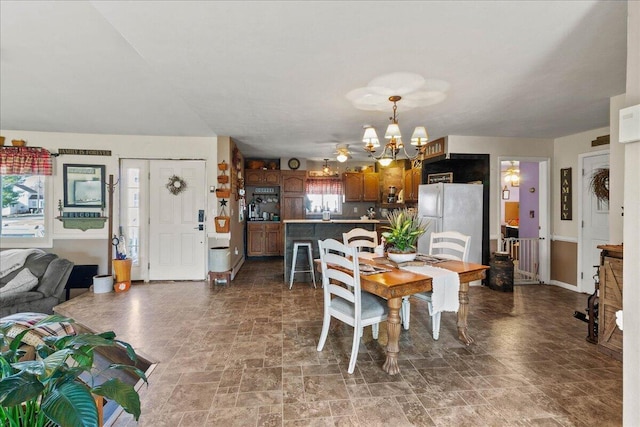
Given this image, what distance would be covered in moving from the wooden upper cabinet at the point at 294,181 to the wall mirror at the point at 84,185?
3724 mm

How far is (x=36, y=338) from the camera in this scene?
1728 millimetres

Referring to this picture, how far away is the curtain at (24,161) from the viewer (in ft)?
15.2

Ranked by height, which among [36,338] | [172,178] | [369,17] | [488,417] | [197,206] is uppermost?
[369,17]

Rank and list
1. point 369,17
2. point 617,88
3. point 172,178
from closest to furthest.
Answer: point 369,17 → point 617,88 → point 172,178

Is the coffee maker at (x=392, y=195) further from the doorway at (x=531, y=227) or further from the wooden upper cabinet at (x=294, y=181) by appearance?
the doorway at (x=531, y=227)

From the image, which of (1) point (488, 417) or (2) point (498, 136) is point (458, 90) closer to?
(2) point (498, 136)

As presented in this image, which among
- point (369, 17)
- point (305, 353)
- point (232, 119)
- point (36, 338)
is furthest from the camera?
point (232, 119)

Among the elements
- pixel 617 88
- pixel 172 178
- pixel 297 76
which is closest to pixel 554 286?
pixel 617 88

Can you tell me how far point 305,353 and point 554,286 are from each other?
Result: 4520 mm

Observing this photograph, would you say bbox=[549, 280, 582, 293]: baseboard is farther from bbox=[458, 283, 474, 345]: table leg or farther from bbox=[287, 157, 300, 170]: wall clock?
bbox=[287, 157, 300, 170]: wall clock

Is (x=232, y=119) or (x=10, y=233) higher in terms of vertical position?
(x=232, y=119)

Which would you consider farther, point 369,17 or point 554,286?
point 554,286

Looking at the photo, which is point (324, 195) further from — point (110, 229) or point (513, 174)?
point (110, 229)

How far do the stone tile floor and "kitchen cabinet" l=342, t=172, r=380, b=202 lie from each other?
167 inches
